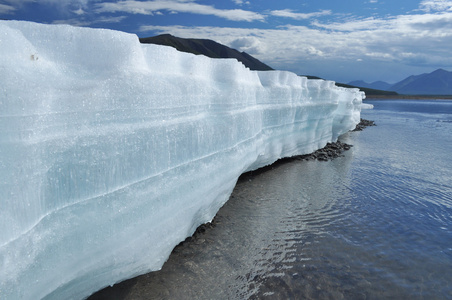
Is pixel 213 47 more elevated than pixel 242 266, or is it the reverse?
pixel 213 47

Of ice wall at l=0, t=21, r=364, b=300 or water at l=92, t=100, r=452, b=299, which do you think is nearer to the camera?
ice wall at l=0, t=21, r=364, b=300

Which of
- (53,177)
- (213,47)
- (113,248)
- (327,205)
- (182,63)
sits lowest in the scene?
(327,205)

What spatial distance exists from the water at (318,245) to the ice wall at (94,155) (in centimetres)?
45

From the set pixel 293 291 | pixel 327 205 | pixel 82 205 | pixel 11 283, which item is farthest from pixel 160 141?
pixel 327 205

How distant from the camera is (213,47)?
14888 centimetres

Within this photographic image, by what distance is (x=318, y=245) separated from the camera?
472 centimetres

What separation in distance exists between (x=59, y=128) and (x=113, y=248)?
1.24 meters

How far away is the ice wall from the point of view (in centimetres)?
222

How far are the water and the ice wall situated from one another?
1.46 feet

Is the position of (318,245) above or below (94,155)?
below

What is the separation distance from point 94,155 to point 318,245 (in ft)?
11.5

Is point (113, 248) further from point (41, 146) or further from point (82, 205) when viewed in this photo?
point (41, 146)

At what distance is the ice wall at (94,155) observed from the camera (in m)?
2.22

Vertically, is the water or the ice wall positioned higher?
the ice wall
